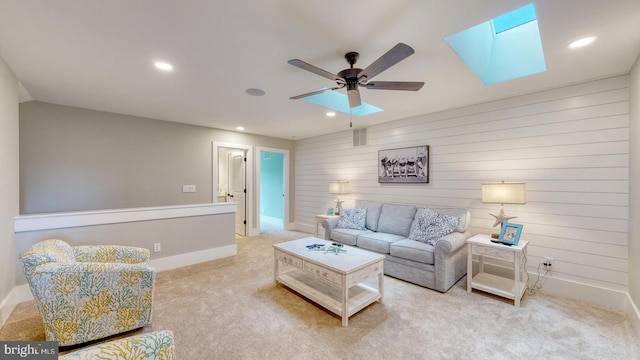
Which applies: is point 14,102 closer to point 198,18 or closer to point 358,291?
point 198,18

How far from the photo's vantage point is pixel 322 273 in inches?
96.0

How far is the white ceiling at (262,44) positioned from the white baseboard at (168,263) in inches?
87.2

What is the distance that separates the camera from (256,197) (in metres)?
5.79

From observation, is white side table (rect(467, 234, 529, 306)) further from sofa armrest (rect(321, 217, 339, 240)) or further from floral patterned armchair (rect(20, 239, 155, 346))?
floral patterned armchair (rect(20, 239, 155, 346))

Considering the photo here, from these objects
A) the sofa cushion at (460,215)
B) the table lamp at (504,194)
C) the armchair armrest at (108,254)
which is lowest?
the armchair armrest at (108,254)

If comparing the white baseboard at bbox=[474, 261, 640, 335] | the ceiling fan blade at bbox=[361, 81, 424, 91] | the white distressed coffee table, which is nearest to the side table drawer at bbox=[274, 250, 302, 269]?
the white distressed coffee table

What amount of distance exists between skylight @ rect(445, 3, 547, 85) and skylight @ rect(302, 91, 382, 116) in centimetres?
153

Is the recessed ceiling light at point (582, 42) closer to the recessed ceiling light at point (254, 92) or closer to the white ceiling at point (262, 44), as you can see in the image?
the white ceiling at point (262, 44)

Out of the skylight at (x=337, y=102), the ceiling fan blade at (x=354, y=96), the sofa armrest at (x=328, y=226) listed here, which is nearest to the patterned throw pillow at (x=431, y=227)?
the sofa armrest at (x=328, y=226)

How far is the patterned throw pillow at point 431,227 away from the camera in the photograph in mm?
3206

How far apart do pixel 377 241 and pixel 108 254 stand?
3050 millimetres

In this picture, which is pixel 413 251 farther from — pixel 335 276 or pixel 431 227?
pixel 335 276

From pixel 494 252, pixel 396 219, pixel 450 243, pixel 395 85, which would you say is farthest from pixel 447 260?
pixel 395 85

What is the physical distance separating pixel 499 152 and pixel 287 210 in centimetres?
466
